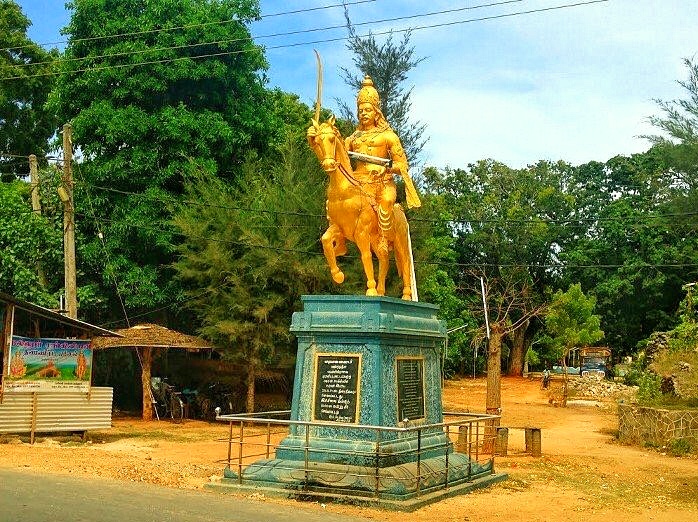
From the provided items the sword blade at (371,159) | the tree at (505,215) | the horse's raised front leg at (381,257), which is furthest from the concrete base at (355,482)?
the tree at (505,215)

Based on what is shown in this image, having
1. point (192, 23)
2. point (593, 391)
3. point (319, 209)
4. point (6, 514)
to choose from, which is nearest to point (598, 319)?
point (593, 391)

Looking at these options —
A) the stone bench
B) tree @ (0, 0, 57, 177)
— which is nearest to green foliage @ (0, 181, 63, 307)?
tree @ (0, 0, 57, 177)

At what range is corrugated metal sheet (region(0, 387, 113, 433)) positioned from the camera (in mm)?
17359

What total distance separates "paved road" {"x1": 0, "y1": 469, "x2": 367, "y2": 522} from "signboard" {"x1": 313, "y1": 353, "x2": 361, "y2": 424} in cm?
152

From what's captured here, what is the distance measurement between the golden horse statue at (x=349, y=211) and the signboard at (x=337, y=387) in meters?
1.32

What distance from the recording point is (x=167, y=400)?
87.0 feet

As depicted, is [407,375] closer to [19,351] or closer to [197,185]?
[19,351]

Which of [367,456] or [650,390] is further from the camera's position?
[650,390]

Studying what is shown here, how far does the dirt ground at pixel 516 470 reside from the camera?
10844mm

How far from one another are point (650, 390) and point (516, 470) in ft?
36.8

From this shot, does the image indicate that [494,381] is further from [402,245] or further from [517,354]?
[517,354]

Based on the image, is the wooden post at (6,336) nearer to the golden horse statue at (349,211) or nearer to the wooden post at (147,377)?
the wooden post at (147,377)

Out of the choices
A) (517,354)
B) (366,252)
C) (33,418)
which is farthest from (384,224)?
(517,354)

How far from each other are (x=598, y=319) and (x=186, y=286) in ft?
85.0
